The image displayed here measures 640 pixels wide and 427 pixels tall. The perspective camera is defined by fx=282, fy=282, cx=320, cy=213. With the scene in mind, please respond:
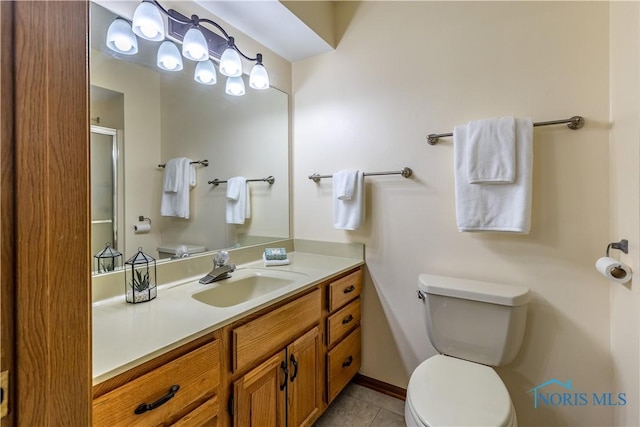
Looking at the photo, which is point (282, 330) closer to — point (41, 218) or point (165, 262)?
point (165, 262)

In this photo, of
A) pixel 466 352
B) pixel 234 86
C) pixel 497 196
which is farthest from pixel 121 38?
pixel 466 352

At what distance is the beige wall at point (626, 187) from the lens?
99 cm

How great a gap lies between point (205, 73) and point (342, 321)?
1.58 metres

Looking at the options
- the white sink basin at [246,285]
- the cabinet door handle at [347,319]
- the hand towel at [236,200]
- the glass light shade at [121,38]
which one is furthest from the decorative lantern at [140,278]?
the cabinet door handle at [347,319]

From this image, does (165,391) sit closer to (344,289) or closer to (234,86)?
(344,289)

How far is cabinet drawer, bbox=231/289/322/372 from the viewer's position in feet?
3.24

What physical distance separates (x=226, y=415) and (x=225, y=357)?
202 millimetres

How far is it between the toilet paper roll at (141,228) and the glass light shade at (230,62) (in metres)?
0.93

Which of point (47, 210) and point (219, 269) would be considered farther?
point (219, 269)

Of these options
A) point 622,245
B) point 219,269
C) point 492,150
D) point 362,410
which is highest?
point 492,150

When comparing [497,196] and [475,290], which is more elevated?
[497,196]

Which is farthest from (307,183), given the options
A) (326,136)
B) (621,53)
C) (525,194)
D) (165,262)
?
(621,53)

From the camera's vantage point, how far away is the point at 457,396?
1069mm

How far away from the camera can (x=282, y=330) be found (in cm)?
117
